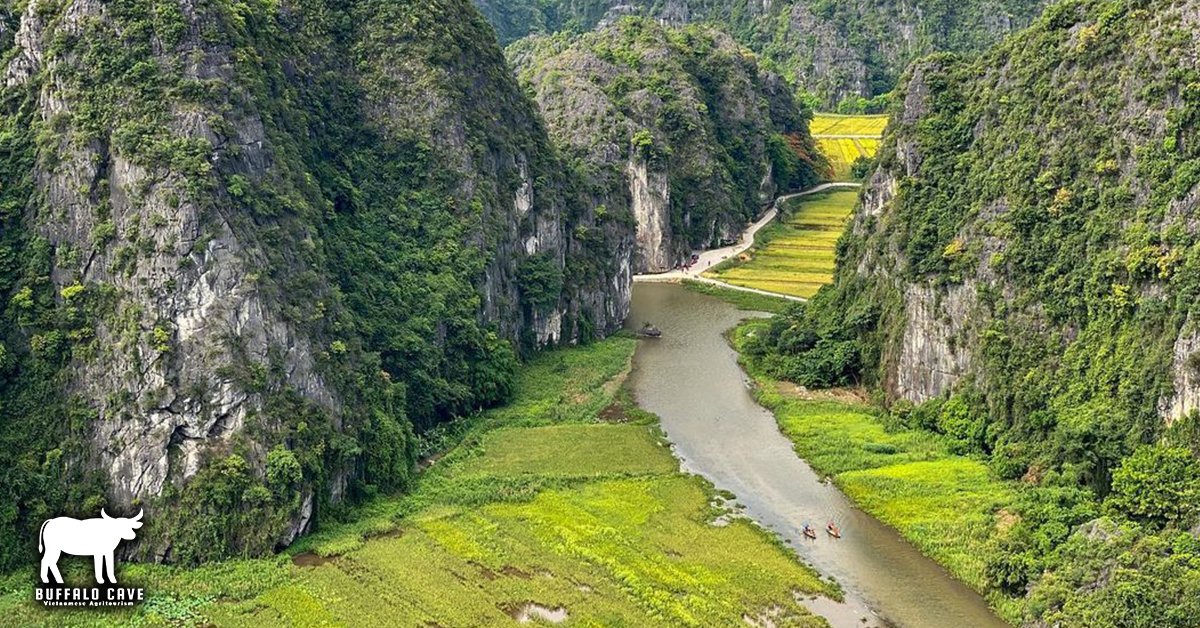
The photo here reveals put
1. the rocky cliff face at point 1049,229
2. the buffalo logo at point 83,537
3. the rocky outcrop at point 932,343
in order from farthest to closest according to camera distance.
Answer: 1. the rocky outcrop at point 932,343
2. the rocky cliff face at point 1049,229
3. the buffalo logo at point 83,537

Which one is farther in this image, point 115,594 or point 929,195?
point 929,195

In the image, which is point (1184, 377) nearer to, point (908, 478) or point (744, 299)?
point (908, 478)

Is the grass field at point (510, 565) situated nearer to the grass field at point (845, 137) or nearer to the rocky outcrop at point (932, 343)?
the rocky outcrop at point (932, 343)

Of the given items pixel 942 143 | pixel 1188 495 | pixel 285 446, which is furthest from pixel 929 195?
pixel 285 446

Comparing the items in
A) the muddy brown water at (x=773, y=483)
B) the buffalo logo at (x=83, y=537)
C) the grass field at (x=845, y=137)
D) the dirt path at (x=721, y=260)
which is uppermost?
the grass field at (x=845, y=137)

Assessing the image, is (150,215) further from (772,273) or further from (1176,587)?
(772,273)

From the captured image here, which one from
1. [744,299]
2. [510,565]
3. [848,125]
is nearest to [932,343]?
[510,565]

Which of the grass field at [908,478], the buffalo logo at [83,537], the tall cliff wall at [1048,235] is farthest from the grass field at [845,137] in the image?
the buffalo logo at [83,537]

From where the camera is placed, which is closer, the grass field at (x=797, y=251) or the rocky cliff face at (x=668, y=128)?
the grass field at (x=797, y=251)
